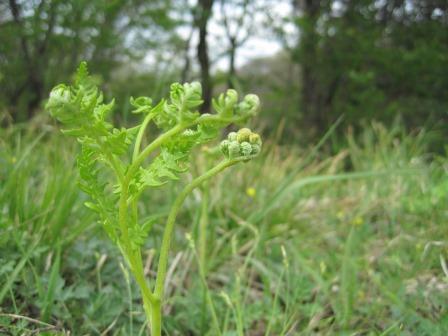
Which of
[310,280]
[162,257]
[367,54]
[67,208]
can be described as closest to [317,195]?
[310,280]

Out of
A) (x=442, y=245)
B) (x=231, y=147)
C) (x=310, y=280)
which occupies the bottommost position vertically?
(x=310, y=280)

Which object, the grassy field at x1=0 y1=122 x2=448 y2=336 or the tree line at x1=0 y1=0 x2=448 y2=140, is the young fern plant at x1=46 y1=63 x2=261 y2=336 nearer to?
the grassy field at x1=0 y1=122 x2=448 y2=336

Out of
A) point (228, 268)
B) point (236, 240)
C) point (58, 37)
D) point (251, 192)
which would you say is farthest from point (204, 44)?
point (228, 268)

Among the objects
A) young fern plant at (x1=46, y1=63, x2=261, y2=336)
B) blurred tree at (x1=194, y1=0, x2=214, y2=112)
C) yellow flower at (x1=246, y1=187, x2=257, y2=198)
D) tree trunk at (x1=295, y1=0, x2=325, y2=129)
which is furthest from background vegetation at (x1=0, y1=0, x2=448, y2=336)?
tree trunk at (x1=295, y1=0, x2=325, y2=129)

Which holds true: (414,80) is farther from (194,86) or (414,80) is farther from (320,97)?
(194,86)

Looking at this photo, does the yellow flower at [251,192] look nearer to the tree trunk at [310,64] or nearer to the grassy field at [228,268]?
the grassy field at [228,268]
